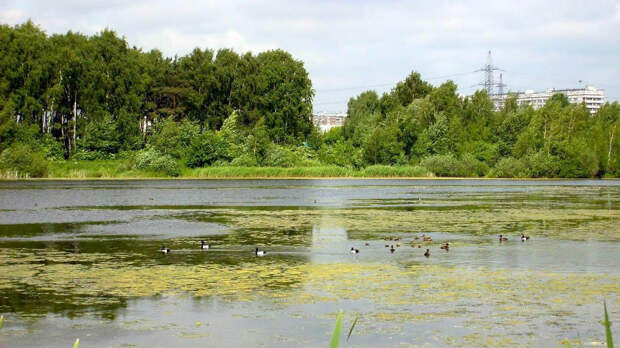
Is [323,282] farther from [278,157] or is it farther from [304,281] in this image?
[278,157]

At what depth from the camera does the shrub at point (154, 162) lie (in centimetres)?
9288

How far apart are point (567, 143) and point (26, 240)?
9026 centimetres

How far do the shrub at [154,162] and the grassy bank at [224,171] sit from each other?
66 centimetres

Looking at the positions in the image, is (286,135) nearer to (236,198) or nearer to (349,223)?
(236,198)

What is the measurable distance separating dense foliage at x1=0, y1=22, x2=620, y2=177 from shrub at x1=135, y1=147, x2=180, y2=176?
202 mm

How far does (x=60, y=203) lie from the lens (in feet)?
157

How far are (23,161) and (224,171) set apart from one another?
24692 millimetres

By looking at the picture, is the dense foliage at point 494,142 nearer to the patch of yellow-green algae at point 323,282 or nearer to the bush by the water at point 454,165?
the bush by the water at point 454,165

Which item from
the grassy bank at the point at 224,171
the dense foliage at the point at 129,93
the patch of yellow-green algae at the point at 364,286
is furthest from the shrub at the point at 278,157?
the patch of yellow-green algae at the point at 364,286

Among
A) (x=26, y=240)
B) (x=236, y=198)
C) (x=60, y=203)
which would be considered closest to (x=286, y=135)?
(x=236, y=198)

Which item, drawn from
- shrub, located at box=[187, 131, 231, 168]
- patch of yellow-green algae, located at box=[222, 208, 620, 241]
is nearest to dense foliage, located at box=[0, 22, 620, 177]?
shrub, located at box=[187, 131, 231, 168]

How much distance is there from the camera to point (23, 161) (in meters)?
84.6

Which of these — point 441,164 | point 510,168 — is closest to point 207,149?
point 441,164

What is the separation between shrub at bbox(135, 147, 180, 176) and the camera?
305ft
